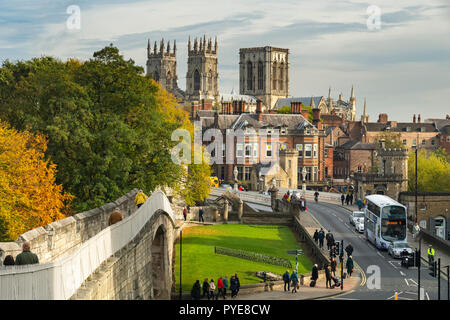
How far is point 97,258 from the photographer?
74.1 ft

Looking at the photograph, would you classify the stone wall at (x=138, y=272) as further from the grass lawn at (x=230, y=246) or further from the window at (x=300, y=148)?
the window at (x=300, y=148)

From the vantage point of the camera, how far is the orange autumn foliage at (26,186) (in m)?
36.7

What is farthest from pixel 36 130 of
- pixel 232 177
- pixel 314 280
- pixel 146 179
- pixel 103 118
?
pixel 232 177

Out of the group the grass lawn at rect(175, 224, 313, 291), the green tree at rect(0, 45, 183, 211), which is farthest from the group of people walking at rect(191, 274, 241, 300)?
the green tree at rect(0, 45, 183, 211)

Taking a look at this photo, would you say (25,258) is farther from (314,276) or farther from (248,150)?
(248,150)

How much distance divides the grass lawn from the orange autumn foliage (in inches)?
335

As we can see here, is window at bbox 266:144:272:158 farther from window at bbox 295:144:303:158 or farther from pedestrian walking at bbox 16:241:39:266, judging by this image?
pedestrian walking at bbox 16:241:39:266

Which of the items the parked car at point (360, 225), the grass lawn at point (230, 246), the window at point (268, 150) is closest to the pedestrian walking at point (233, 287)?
the grass lawn at point (230, 246)

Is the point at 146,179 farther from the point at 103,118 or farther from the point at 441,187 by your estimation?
the point at 441,187

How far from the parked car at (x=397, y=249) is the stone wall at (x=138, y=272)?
16.0 metres

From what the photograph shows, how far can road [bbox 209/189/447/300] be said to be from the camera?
129ft

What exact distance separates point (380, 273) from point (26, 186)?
2129 centimetres

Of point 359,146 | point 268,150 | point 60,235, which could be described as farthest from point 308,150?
point 60,235

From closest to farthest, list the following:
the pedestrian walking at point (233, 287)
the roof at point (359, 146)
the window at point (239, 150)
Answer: the pedestrian walking at point (233, 287), the window at point (239, 150), the roof at point (359, 146)
